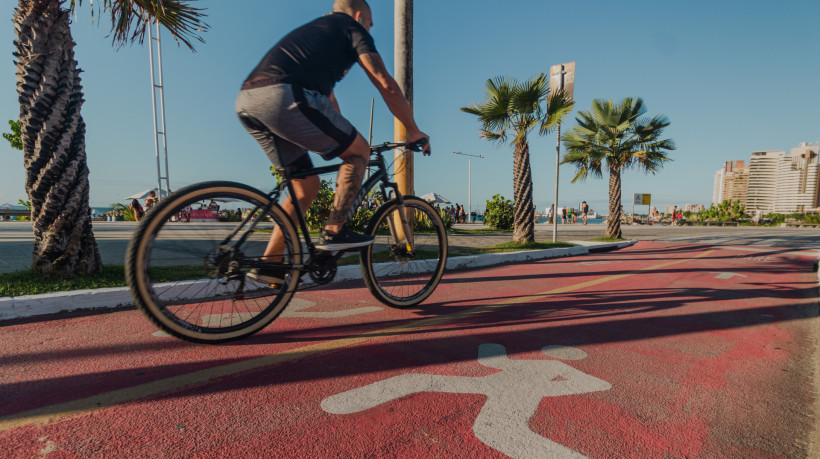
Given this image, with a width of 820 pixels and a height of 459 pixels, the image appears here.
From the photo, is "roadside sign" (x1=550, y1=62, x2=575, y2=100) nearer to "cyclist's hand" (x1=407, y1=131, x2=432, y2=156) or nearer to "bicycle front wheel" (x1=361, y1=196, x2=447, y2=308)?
"bicycle front wheel" (x1=361, y1=196, x2=447, y2=308)

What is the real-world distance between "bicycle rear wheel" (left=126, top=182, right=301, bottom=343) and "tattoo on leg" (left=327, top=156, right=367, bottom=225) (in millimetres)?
325

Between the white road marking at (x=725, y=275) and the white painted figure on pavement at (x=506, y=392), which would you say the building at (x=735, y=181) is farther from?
the white painted figure on pavement at (x=506, y=392)

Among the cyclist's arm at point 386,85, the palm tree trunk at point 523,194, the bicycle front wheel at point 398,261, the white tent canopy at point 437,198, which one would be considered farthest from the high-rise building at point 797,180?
the cyclist's arm at point 386,85

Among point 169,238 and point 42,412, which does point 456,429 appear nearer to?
point 42,412

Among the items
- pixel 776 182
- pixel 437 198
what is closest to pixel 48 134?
pixel 437 198

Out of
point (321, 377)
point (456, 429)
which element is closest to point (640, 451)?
point (456, 429)

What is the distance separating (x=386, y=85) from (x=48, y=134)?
3254mm

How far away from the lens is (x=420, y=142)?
3182 millimetres

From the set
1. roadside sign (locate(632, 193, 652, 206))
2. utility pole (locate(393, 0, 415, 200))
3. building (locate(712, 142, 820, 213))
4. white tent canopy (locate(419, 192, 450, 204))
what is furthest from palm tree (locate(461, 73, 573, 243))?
building (locate(712, 142, 820, 213))

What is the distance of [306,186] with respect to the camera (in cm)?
271

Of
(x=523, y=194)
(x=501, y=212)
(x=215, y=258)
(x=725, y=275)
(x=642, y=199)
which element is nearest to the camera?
(x=215, y=258)

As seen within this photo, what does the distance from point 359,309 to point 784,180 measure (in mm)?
187649

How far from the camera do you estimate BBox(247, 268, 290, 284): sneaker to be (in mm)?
2396

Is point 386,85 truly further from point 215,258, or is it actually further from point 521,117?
point 521,117
